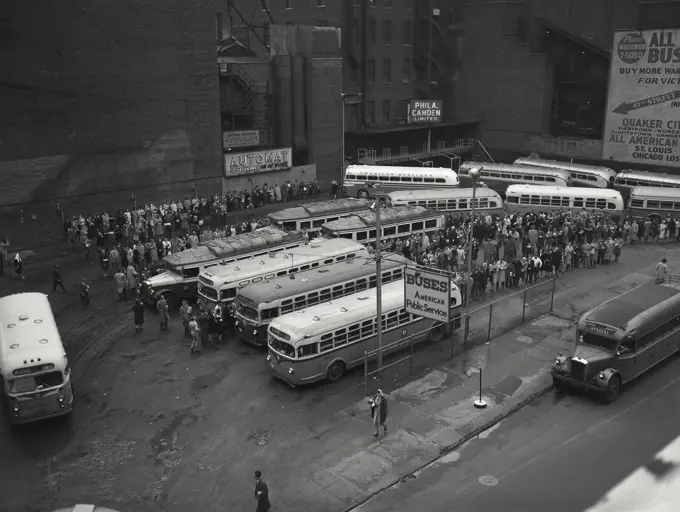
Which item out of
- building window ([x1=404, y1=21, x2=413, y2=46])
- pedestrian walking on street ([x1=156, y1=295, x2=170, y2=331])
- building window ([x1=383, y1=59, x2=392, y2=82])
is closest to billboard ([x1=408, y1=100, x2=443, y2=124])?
building window ([x1=383, y1=59, x2=392, y2=82])

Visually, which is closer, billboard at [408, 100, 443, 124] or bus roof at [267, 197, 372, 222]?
bus roof at [267, 197, 372, 222]

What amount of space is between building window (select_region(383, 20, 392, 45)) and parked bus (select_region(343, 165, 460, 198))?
63.3 ft

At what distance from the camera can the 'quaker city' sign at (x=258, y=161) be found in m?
47.9

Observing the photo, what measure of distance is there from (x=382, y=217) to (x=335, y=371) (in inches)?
581

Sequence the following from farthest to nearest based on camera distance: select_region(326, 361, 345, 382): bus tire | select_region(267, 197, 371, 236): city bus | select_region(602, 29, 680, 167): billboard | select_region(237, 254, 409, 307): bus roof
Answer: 1. select_region(602, 29, 680, 167): billboard
2. select_region(267, 197, 371, 236): city bus
3. select_region(237, 254, 409, 307): bus roof
4. select_region(326, 361, 345, 382): bus tire

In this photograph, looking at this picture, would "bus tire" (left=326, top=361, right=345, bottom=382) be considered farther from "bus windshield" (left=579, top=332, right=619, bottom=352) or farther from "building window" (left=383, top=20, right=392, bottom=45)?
"building window" (left=383, top=20, right=392, bottom=45)

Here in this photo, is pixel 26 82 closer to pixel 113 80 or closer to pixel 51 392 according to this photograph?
pixel 113 80

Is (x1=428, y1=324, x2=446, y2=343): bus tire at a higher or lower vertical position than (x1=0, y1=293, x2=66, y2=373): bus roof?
lower

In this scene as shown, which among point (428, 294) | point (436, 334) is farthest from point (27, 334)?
point (436, 334)

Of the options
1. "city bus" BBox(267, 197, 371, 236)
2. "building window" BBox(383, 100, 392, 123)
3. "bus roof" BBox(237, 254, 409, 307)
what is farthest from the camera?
"building window" BBox(383, 100, 392, 123)

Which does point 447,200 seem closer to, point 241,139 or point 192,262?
point 241,139

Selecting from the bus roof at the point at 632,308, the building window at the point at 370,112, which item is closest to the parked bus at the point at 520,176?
the building window at the point at 370,112

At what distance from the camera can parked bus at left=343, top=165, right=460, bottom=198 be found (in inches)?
1902

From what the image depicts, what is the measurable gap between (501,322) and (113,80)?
27.3 metres
